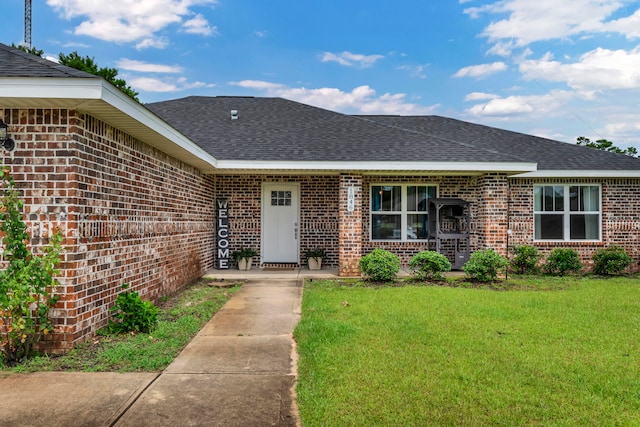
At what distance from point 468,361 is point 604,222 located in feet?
33.0

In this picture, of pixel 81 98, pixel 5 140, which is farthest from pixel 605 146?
pixel 5 140

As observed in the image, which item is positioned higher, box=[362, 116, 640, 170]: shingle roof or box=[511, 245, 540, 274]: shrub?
box=[362, 116, 640, 170]: shingle roof

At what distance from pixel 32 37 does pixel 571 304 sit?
32.1 m

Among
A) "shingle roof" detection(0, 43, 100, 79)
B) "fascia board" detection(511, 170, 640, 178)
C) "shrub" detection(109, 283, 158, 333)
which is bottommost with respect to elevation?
"shrub" detection(109, 283, 158, 333)

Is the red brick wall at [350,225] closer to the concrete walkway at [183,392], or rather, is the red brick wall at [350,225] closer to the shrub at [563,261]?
the shrub at [563,261]

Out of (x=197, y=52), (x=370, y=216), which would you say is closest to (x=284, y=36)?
(x=197, y=52)

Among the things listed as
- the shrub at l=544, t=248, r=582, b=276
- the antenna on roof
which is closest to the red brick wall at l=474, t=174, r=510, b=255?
the shrub at l=544, t=248, r=582, b=276

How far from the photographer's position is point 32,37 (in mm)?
27078

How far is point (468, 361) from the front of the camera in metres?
4.34

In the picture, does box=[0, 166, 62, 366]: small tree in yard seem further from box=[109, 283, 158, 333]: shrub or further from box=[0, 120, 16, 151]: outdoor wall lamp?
box=[109, 283, 158, 333]: shrub

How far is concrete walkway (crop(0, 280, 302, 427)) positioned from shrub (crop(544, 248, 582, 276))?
891 cm

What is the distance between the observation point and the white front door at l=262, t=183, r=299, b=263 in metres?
12.1

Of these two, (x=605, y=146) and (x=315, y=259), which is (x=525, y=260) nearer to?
(x=315, y=259)

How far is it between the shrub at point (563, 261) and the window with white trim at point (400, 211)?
3223 mm
